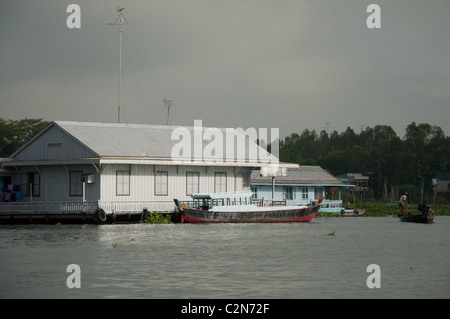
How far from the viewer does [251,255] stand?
3331cm

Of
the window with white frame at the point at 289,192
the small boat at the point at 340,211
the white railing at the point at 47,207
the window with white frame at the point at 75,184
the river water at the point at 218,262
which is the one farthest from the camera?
the window with white frame at the point at 289,192

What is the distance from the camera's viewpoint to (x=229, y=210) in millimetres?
52062

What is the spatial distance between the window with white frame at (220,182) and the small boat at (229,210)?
182cm

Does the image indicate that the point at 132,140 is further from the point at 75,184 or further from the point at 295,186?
the point at 295,186

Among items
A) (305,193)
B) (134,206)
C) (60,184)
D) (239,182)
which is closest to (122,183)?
(134,206)

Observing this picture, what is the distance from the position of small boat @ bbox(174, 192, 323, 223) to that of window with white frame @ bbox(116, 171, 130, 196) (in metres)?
3.57

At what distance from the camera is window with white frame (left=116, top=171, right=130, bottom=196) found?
50922 mm

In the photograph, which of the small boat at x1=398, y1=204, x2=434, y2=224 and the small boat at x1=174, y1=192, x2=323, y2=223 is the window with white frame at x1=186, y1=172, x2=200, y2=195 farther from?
the small boat at x1=398, y1=204, x2=434, y2=224

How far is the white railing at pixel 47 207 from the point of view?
49375 millimetres

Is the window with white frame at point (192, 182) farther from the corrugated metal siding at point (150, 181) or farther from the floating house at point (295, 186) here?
the floating house at point (295, 186)

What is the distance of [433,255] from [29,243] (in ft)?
63.6

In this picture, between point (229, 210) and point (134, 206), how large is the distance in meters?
6.40

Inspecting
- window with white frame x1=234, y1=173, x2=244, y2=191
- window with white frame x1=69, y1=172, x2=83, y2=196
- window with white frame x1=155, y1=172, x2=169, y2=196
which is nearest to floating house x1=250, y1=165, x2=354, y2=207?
window with white frame x1=234, y1=173, x2=244, y2=191

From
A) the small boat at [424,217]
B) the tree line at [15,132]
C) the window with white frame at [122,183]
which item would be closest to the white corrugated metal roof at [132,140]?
the window with white frame at [122,183]
